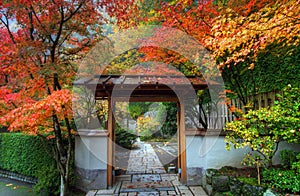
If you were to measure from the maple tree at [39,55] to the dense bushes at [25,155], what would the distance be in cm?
150

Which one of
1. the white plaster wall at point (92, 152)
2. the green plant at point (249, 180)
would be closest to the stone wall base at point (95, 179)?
the white plaster wall at point (92, 152)

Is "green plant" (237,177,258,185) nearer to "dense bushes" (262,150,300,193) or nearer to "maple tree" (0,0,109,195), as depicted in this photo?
"dense bushes" (262,150,300,193)

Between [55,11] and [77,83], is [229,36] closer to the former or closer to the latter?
[77,83]

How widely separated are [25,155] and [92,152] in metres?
3.27

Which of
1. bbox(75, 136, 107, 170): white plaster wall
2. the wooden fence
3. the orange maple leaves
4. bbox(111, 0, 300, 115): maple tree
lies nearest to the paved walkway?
bbox(75, 136, 107, 170): white plaster wall

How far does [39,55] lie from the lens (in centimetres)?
409

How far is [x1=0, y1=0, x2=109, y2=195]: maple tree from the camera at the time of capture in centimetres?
368

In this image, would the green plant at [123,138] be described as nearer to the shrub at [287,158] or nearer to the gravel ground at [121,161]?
the gravel ground at [121,161]

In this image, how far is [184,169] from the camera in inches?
182

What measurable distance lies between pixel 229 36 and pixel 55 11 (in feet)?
11.4

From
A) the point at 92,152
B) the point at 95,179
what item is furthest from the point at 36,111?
the point at 95,179

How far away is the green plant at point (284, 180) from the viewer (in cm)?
277

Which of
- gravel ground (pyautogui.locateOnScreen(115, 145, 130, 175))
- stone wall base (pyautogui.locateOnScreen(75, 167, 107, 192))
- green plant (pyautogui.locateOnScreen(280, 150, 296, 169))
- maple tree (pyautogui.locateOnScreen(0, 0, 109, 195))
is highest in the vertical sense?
maple tree (pyautogui.locateOnScreen(0, 0, 109, 195))

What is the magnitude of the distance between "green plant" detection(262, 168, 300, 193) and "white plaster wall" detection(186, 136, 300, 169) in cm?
98
